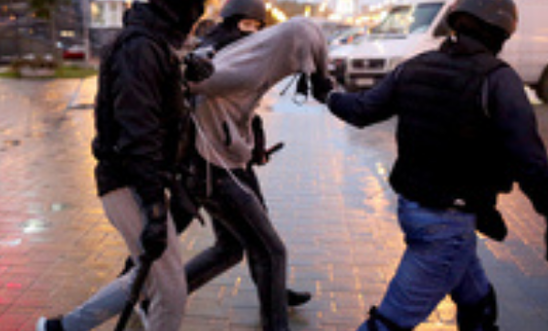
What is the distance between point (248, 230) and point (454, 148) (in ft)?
3.67

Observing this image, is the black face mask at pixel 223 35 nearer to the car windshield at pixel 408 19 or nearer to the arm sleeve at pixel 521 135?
the arm sleeve at pixel 521 135

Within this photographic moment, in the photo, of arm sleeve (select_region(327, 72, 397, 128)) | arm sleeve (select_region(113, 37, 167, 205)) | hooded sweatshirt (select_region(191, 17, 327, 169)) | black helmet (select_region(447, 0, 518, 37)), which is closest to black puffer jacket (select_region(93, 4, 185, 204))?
arm sleeve (select_region(113, 37, 167, 205))

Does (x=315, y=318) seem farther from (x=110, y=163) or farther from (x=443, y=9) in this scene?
(x=443, y=9)

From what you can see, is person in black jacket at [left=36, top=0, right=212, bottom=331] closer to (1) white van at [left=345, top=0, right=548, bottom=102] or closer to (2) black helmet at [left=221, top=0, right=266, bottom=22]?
(2) black helmet at [left=221, top=0, right=266, bottom=22]

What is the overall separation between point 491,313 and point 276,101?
13111 mm

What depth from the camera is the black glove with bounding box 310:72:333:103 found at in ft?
9.53

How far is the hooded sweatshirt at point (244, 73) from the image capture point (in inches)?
106

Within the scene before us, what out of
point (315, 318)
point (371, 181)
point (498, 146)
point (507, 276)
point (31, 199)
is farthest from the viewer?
point (371, 181)

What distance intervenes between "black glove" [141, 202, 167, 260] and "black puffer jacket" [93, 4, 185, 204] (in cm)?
4

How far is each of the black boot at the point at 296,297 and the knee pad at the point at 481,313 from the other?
119 centimetres

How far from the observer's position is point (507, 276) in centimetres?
432

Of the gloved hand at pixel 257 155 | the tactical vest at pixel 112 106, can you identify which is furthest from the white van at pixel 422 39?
the tactical vest at pixel 112 106

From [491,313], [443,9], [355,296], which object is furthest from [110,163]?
[443,9]

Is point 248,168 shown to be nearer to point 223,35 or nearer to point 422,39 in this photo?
point 223,35
